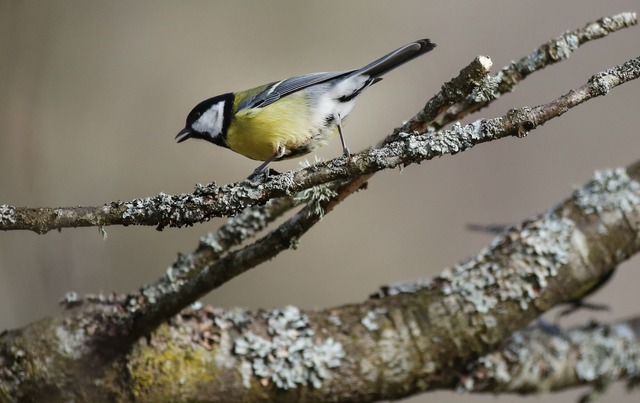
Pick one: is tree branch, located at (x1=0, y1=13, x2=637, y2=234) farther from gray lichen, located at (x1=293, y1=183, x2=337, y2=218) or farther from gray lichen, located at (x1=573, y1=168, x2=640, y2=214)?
gray lichen, located at (x1=573, y1=168, x2=640, y2=214)

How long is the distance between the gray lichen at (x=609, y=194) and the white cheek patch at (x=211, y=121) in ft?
2.65

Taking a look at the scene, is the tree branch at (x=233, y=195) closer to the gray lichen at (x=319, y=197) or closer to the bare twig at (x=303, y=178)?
the bare twig at (x=303, y=178)

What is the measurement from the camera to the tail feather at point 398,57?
127 centimetres

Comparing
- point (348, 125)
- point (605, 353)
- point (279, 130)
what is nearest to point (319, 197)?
point (279, 130)

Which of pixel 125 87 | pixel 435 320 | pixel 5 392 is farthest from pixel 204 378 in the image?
pixel 125 87

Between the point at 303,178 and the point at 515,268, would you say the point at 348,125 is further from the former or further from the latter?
the point at 303,178

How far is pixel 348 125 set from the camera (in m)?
2.44

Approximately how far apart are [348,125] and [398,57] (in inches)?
43.4

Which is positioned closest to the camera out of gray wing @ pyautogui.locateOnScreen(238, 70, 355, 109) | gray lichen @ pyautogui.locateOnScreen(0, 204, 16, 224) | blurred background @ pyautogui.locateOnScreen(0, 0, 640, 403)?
gray lichen @ pyautogui.locateOnScreen(0, 204, 16, 224)

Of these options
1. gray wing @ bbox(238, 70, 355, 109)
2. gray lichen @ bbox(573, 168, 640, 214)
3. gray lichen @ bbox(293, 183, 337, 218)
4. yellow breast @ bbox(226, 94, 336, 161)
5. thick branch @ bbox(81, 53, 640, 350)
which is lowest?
gray lichen @ bbox(573, 168, 640, 214)

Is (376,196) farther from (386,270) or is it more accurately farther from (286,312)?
(286,312)

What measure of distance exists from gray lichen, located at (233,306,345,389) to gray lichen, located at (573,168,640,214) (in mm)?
633

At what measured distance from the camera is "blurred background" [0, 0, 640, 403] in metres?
2.39

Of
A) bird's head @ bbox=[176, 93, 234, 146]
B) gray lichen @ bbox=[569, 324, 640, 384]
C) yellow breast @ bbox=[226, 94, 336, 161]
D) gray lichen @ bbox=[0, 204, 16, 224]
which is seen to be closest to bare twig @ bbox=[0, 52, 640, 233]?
gray lichen @ bbox=[0, 204, 16, 224]
